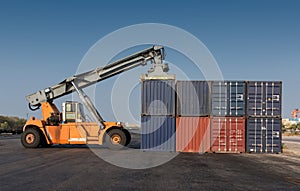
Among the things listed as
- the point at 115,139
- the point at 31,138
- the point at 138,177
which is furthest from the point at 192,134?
the point at 31,138

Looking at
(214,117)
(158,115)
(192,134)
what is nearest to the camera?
(192,134)

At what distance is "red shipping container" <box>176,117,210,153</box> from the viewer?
21.9 metres

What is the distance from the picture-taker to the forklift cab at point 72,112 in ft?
76.2

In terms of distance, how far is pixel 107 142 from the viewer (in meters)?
22.5

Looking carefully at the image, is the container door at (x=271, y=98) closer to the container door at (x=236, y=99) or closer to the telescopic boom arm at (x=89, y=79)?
the container door at (x=236, y=99)

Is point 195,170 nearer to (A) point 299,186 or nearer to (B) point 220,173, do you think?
(B) point 220,173

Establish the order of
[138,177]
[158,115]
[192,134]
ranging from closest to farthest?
1. [138,177]
2. [192,134]
3. [158,115]

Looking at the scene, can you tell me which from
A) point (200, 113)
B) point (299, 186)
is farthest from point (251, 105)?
point (299, 186)

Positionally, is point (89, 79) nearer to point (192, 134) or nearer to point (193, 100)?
point (193, 100)

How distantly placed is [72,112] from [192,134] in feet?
28.0

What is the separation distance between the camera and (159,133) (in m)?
22.0

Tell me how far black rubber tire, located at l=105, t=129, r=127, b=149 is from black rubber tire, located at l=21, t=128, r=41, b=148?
15.7 feet

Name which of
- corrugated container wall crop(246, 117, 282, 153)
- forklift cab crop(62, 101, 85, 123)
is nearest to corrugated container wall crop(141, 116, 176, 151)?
forklift cab crop(62, 101, 85, 123)

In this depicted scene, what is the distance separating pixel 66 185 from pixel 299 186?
23.7ft
